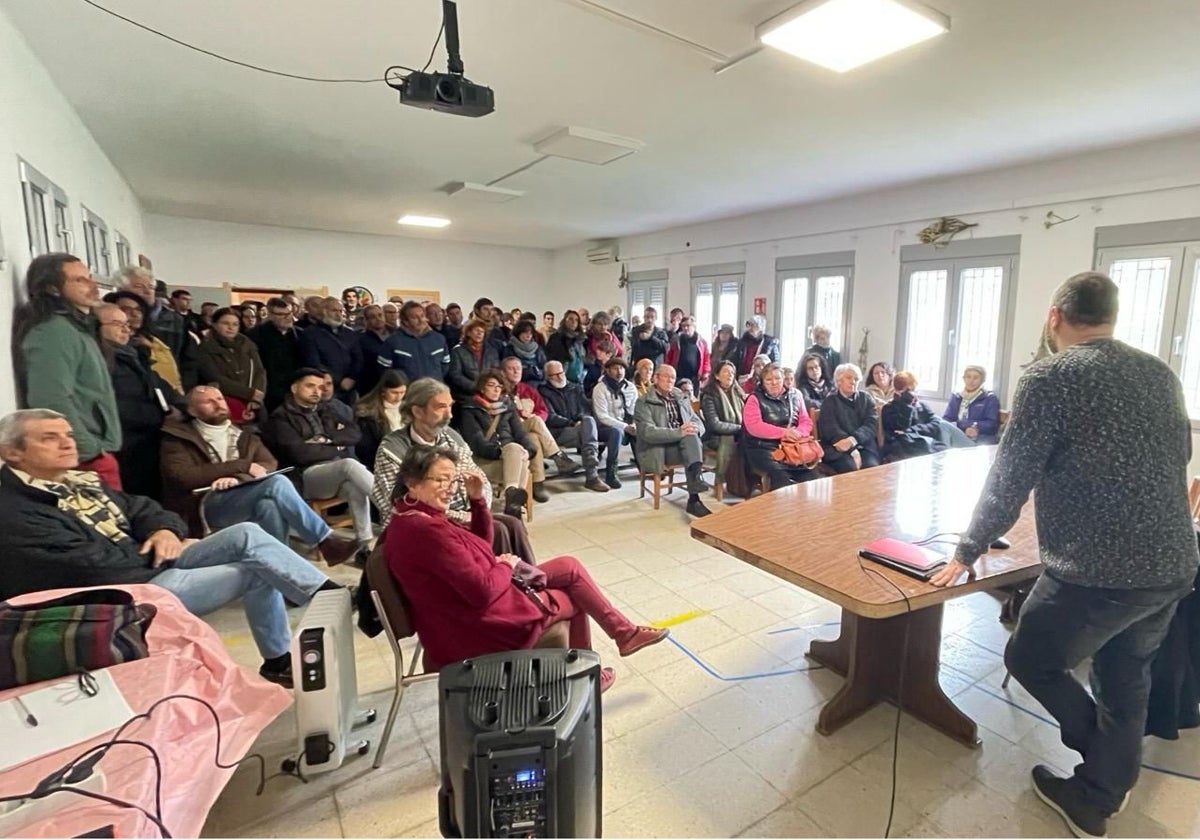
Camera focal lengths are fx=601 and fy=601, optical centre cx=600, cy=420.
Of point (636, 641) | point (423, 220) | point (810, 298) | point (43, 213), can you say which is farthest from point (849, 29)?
point (423, 220)

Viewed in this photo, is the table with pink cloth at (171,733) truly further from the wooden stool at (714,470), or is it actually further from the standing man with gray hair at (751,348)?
the standing man with gray hair at (751,348)

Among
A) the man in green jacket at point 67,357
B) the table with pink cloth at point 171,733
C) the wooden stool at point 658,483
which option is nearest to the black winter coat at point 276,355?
the man in green jacket at point 67,357

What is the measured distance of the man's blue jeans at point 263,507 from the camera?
281cm

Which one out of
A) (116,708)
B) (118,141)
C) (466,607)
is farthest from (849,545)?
(118,141)

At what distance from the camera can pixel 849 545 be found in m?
1.93

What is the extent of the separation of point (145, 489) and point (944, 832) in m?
3.52

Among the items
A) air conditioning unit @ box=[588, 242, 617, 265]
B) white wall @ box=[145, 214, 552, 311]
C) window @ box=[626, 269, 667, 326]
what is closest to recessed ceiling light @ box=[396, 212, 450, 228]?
white wall @ box=[145, 214, 552, 311]

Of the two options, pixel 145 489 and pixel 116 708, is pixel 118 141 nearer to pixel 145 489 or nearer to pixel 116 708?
pixel 145 489

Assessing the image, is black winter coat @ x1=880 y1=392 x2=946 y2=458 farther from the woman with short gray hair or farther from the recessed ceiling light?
the recessed ceiling light

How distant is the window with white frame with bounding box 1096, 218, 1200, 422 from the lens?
4.51 metres

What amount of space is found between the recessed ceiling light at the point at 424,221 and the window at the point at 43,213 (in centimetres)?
466

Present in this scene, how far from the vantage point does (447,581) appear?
1.76 m

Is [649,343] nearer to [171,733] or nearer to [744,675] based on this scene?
[744,675]

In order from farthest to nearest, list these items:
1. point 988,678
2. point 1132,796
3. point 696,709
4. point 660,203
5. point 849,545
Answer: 1. point 660,203
2. point 988,678
3. point 696,709
4. point 849,545
5. point 1132,796
